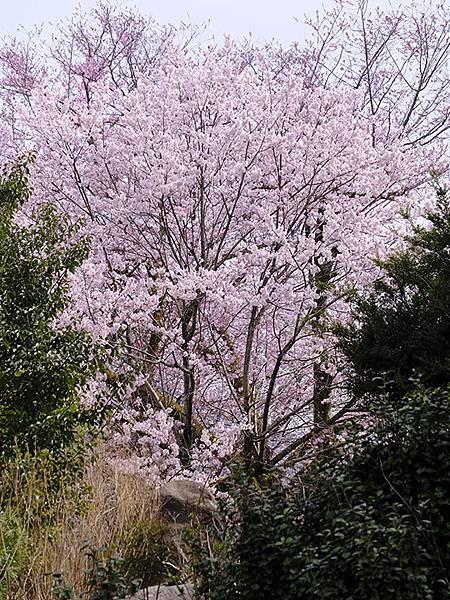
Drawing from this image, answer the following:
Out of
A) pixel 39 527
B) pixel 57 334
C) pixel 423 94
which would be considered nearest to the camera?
pixel 39 527

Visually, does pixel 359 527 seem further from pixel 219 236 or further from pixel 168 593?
pixel 219 236

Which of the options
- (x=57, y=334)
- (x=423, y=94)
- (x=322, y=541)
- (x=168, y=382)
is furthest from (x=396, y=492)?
(x=423, y=94)

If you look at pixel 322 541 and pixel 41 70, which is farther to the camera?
pixel 41 70

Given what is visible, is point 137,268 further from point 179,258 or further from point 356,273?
point 356,273

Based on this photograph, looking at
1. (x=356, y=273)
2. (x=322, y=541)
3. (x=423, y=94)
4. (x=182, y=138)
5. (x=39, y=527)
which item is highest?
(x=423, y=94)

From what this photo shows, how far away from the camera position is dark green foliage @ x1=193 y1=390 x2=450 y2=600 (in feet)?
10.4

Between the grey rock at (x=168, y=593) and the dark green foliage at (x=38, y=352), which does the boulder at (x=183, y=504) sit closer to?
the dark green foliage at (x=38, y=352)

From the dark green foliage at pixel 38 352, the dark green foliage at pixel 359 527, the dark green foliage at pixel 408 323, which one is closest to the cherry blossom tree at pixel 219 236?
the dark green foliage at pixel 38 352

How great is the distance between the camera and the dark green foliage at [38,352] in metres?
→ 5.55

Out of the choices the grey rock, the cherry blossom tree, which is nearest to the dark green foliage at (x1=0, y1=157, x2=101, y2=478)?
the grey rock

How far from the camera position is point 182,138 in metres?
8.65

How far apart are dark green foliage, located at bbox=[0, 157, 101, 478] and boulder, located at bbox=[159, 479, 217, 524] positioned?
71cm

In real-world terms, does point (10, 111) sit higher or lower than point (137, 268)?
higher

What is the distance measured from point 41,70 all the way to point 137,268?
15.9 feet
